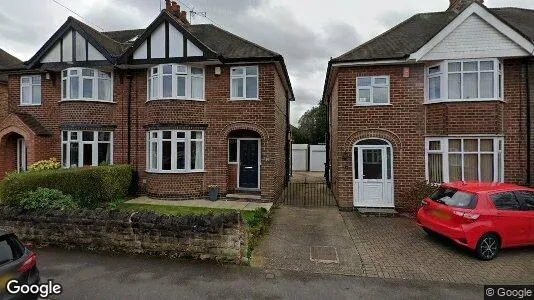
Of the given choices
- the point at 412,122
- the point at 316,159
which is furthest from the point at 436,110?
the point at 316,159

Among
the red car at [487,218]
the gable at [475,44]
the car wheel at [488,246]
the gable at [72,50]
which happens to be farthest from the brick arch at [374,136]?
the gable at [72,50]

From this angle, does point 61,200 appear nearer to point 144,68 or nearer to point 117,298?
point 117,298

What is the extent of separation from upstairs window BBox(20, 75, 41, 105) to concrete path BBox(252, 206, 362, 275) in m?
12.8

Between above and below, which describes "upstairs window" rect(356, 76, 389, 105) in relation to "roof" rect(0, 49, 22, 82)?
below

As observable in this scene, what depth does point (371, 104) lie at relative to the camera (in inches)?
412

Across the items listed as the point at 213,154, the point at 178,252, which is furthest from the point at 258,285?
the point at 213,154

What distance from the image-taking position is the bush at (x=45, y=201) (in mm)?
6998

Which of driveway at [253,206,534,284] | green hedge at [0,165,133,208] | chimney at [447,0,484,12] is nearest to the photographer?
driveway at [253,206,534,284]

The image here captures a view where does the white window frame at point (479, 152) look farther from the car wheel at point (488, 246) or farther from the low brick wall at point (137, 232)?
the low brick wall at point (137, 232)

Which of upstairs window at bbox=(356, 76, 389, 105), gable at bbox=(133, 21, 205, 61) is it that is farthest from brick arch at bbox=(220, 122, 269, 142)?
upstairs window at bbox=(356, 76, 389, 105)

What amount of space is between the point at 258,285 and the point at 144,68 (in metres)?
11.0

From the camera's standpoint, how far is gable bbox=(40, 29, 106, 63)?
12.5 m

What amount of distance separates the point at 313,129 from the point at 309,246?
96.1 feet

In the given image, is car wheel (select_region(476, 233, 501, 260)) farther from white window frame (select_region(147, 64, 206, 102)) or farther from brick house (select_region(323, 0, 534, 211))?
white window frame (select_region(147, 64, 206, 102))
